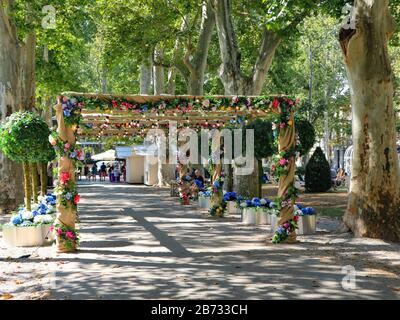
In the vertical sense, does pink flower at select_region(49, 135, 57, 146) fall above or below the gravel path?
above

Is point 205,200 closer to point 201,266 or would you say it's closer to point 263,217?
point 263,217

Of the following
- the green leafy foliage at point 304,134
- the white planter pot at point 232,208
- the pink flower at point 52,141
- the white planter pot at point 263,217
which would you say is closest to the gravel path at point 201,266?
the white planter pot at point 263,217

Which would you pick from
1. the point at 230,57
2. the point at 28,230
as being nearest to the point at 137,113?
the point at 28,230

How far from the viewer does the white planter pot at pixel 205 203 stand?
69.7 feet

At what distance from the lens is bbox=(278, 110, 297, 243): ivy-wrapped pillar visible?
12.0 meters

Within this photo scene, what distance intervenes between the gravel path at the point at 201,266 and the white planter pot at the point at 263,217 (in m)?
0.86

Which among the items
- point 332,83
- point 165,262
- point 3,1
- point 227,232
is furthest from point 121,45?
point 332,83

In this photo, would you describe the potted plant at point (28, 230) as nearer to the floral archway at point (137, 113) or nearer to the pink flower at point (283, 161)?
the floral archway at point (137, 113)

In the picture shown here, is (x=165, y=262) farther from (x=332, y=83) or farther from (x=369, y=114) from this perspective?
(x=332, y=83)

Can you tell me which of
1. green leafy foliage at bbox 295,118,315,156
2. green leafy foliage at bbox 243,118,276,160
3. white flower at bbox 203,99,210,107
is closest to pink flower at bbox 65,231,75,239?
white flower at bbox 203,99,210,107

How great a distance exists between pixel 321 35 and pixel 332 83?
532 cm

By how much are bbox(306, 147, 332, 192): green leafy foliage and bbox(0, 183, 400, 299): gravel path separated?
13297 millimetres

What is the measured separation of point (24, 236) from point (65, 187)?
1.63m

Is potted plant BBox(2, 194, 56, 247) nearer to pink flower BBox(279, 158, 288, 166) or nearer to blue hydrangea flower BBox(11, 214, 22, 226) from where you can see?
blue hydrangea flower BBox(11, 214, 22, 226)
